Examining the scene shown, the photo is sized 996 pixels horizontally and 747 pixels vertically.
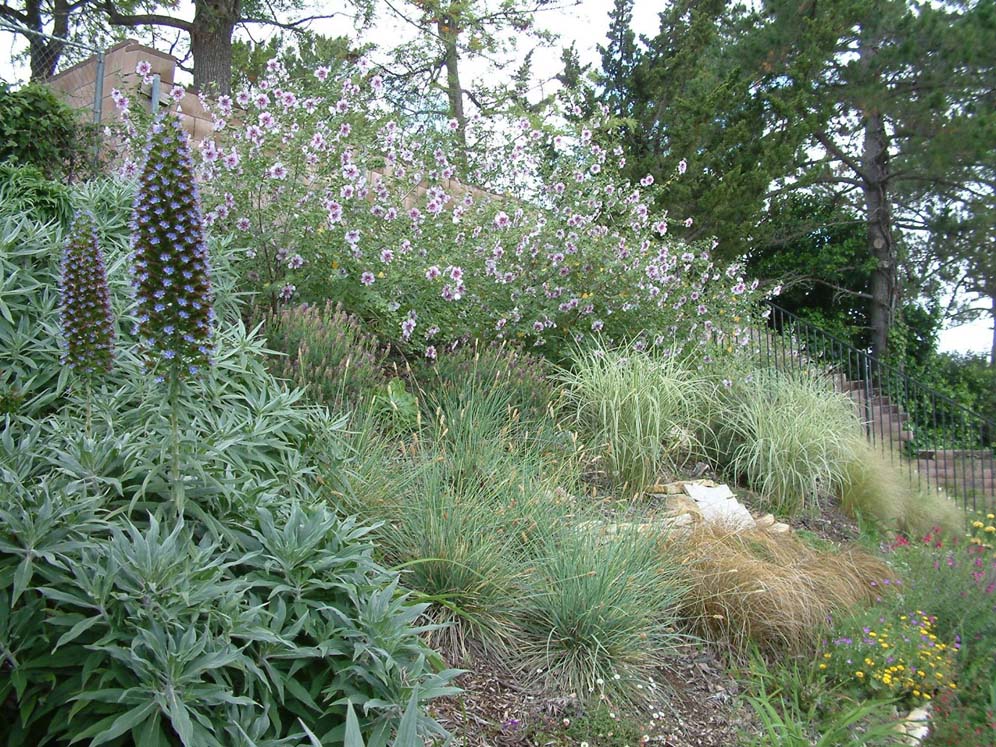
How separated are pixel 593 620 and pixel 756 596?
1.01 m

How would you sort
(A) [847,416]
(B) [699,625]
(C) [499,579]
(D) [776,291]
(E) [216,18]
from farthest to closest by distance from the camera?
(E) [216,18], (D) [776,291], (A) [847,416], (B) [699,625], (C) [499,579]

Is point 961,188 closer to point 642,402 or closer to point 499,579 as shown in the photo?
point 642,402

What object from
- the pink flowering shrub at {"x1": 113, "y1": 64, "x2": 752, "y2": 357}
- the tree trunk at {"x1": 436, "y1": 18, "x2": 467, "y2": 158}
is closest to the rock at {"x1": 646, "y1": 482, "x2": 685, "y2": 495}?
the pink flowering shrub at {"x1": 113, "y1": 64, "x2": 752, "y2": 357}

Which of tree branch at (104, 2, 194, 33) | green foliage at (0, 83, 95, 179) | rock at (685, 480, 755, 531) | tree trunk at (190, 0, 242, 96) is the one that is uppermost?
tree branch at (104, 2, 194, 33)

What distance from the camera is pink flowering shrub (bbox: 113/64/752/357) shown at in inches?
229

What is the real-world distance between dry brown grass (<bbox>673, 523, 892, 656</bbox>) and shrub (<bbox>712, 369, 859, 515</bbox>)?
5.72 feet

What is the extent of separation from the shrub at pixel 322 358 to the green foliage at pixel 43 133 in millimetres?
2612

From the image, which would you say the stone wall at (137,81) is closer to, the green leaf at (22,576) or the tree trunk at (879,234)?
the green leaf at (22,576)

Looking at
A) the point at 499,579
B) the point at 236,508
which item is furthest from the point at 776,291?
the point at 236,508

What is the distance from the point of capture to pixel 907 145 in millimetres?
14055

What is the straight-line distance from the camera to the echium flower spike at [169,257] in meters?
2.17

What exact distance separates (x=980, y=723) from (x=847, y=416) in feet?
14.3

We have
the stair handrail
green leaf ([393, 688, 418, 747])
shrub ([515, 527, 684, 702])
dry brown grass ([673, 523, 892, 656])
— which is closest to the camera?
green leaf ([393, 688, 418, 747])

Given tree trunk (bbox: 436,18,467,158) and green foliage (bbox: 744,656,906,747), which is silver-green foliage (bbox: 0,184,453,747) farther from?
tree trunk (bbox: 436,18,467,158)
